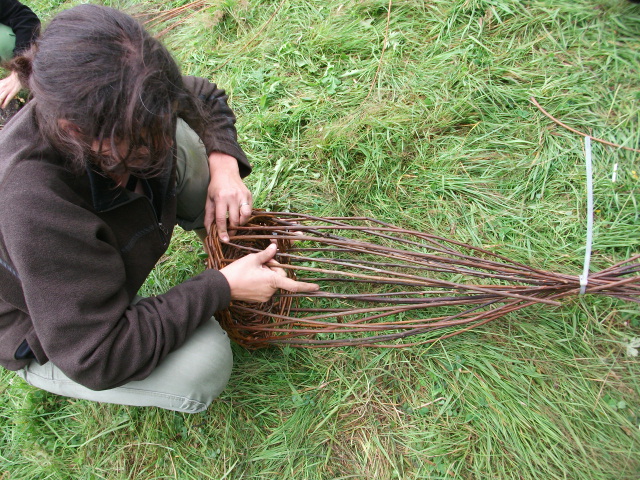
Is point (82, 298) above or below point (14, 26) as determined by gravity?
below

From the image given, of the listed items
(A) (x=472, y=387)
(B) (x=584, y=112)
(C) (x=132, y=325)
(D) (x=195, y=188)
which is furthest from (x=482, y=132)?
(C) (x=132, y=325)

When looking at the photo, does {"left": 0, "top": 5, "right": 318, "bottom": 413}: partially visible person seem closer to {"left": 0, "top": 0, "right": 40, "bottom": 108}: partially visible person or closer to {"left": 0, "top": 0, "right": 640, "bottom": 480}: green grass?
{"left": 0, "top": 0, "right": 640, "bottom": 480}: green grass

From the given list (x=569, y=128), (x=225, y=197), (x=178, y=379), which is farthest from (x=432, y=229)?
(x=178, y=379)

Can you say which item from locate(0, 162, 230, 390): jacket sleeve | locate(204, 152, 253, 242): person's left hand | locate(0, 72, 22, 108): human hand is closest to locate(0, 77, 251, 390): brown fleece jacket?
locate(0, 162, 230, 390): jacket sleeve

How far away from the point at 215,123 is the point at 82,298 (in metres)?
0.82

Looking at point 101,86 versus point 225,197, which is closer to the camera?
point 101,86

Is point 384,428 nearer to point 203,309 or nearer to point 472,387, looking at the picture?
point 472,387

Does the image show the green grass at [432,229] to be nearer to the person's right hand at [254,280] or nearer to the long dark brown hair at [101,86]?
the person's right hand at [254,280]

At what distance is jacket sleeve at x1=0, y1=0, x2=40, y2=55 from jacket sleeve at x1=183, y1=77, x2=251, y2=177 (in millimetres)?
1540

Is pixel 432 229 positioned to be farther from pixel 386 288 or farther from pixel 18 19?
pixel 18 19

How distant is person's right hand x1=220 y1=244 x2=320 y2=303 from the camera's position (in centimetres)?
131

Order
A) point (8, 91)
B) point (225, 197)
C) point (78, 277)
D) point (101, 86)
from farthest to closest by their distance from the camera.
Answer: point (8, 91) → point (225, 197) → point (78, 277) → point (101, 86)

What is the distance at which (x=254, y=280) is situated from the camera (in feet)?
4.35

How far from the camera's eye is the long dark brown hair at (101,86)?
947 mm
